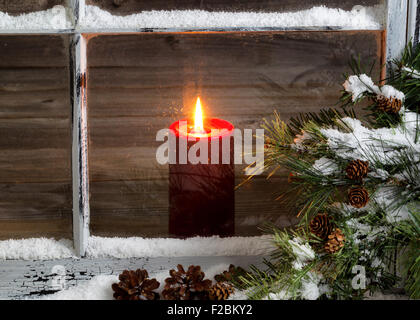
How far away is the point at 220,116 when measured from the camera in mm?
1057

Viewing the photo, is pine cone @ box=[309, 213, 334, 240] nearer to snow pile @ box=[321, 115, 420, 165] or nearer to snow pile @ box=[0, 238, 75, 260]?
snow pile @ box=[321, 115, 420, 165]

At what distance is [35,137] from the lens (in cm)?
105

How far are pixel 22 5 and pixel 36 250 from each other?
63cm

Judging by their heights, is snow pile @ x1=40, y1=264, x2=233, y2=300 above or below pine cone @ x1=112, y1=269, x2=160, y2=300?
below

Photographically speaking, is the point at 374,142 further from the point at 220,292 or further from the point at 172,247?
the point at 172,247

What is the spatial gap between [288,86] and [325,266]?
0.46 meters

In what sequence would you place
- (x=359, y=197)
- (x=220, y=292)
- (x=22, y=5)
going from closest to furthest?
(x=359, y=197)
(x=220, y=292)
(x=22, y=5)

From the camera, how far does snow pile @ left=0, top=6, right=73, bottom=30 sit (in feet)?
3.25

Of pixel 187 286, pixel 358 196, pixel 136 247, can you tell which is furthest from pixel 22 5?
pixel 358 196

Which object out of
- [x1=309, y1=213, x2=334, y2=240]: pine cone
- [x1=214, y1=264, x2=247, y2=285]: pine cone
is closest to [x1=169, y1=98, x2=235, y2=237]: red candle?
[x1=214, y1=264, x2=247, y2=285]: pine cone

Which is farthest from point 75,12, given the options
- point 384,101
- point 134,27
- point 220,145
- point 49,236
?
point 384,101

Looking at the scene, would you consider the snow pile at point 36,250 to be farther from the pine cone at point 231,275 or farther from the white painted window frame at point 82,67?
the pine cone at point 231,275

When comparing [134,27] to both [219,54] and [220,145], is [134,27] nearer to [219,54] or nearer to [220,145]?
[219,54]

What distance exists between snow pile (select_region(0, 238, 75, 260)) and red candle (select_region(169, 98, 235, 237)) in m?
0.29
